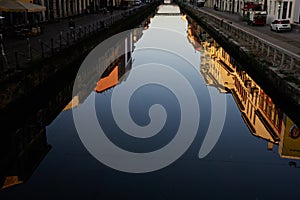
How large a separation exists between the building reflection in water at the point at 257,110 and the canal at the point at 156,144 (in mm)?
Result: 57

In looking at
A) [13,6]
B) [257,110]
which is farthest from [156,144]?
[13,6]

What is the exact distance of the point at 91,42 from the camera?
104 ft

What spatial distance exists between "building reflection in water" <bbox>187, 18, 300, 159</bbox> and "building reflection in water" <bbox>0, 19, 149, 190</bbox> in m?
7.41

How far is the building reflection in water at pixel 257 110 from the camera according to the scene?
1500 cm

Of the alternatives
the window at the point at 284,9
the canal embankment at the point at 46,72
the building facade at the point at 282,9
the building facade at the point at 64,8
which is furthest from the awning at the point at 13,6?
the window at the point at 284,9

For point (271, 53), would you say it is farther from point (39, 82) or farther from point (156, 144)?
point (39, 82)

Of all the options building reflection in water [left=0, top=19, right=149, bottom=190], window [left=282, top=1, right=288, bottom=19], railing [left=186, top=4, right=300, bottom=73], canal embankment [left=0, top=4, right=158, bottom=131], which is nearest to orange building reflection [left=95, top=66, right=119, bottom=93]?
building reflection in water [left=0, top=19, right=149, bottom=190]

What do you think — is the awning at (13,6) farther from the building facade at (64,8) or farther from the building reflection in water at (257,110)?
the building reflection in water at (257,110)

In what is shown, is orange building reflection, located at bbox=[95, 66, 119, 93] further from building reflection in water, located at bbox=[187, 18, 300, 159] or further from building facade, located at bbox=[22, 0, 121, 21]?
building facade, located at bbox=[22, 0, 121, 21]

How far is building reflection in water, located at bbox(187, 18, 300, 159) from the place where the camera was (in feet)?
49.2

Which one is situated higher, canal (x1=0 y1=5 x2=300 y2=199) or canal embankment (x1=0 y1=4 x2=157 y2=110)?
canal embankment (x1=0 y1=4 x2=157 y2=110)

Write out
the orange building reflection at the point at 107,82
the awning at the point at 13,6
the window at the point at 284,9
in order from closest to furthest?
the orange building reflection at the point at 107,82, the awning at the point at 13,6, the window at the point at 284,9

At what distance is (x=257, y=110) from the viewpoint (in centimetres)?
→ 1903

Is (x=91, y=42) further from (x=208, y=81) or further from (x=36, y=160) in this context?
(x=36, y=160)
